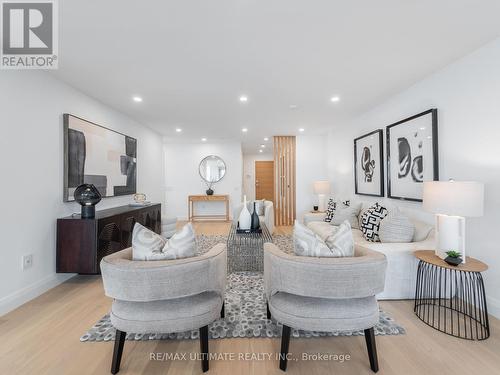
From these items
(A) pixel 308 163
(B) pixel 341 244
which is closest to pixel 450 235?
(B) pixel 341 244

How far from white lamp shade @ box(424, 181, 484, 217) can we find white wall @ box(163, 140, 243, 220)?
5421 mm

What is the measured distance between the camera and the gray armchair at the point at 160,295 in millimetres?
1316

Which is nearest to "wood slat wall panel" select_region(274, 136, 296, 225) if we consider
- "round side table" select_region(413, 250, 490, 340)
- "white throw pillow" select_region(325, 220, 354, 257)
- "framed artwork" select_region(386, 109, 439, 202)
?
"framed artwork" select_region(386, 109, 439, 202)

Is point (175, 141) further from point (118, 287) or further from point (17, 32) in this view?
point (118, 287)

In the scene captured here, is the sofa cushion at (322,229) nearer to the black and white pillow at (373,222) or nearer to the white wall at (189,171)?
the black and white pillow at (373,222)

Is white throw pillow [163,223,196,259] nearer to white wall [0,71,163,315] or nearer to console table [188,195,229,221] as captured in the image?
white wall [0,71,163,315]

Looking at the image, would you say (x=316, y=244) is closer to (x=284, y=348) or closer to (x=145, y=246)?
(x=284, y=348)

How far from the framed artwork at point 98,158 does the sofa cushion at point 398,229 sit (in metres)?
3.77

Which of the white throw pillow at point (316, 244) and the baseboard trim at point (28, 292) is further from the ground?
the white throw pillow at point (316, 244)

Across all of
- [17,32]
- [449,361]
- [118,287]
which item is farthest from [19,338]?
[449,361]

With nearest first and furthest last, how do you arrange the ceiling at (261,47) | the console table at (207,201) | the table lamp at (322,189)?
the ceiling at (261,47), the table lamp at (322,189), the console table at (207,201)

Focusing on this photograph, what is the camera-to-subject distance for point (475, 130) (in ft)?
7.32

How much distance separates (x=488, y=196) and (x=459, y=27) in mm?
1476

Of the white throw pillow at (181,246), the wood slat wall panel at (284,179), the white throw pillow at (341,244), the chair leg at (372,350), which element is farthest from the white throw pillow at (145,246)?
the wood slat wall panel at (284,179)
